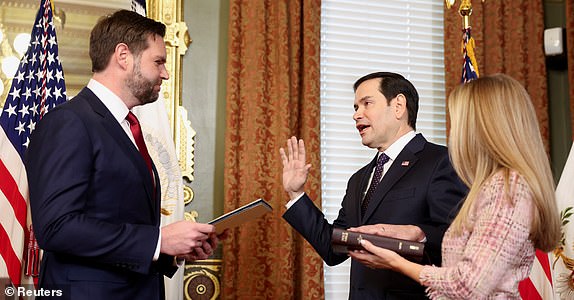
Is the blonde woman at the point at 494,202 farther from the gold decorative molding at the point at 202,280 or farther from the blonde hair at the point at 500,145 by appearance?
the gold decorative molding at the point at 202,280

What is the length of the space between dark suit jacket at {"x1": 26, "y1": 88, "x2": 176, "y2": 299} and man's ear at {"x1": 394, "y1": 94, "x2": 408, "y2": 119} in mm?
1565

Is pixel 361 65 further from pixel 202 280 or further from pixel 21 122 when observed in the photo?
pixel 21 122

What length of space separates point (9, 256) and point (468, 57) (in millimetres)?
3334

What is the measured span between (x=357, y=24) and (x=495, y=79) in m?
3.32

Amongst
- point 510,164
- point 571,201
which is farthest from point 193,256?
point 571,201

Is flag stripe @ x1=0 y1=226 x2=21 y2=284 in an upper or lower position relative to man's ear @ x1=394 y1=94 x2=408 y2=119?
lower

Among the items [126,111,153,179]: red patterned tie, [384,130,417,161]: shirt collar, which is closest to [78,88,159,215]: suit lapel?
[126,111,153,179]: red patterned tie

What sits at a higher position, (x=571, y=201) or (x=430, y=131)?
(x=430, y=131)

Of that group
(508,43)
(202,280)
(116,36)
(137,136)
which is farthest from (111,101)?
(508,43)

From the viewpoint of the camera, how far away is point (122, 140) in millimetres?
2727

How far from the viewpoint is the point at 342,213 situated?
3.83m

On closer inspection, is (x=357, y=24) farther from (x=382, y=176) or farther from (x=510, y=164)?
(x=510, y=164)

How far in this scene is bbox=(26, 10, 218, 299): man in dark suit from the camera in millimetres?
2473

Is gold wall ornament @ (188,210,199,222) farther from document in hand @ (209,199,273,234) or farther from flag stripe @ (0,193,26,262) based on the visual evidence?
document in hand @ (209,199,273,234)
